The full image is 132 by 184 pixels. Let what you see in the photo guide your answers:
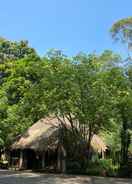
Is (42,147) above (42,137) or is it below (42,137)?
below

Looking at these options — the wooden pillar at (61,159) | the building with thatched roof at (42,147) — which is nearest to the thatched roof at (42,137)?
the building with thatched roof at (42,147)

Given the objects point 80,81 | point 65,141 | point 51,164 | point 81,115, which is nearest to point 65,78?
point 80,81

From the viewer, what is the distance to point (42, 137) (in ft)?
107

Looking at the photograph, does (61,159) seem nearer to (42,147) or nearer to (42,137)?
(42,147)

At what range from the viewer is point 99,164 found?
3023cm

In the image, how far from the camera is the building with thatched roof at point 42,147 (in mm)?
31594

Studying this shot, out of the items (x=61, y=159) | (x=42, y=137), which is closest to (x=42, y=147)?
(x=42, y=137)

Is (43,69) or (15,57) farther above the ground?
(15,57)

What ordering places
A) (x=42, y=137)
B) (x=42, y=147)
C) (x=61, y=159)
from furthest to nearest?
(x=42, y=137), (x=42, y=147), (x=61, y=159)

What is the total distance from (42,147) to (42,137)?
1.17 metres

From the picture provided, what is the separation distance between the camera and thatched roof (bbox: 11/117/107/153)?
31836mm

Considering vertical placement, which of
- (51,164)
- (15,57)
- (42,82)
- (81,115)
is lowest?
(51,164)

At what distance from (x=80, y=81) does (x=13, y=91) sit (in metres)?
15.1

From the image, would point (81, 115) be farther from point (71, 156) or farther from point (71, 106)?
point (71, 156)
